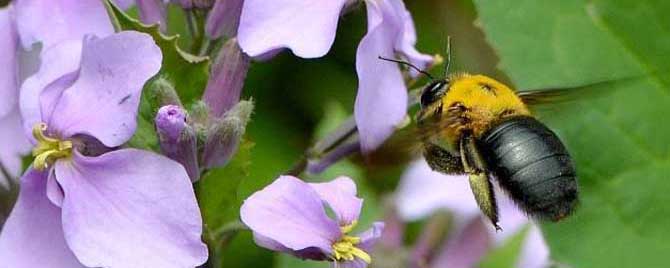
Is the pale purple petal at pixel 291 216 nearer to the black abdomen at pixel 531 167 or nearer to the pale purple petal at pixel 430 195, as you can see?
the black abdomen at pixel 531 167

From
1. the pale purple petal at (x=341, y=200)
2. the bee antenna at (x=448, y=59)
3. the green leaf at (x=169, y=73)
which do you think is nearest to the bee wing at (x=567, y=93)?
the bee antenna at (x=448, y=59)

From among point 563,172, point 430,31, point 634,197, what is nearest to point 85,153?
point 563,172

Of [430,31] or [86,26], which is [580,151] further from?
[430,31]

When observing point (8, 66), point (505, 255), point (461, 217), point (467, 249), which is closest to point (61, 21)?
point (8, 66)

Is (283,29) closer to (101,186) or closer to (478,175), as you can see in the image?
(101,186)

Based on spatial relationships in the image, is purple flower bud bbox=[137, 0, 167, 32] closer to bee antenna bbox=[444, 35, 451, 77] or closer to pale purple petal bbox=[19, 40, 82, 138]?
pale purple petal bbox=[19, 40, 82, 138]

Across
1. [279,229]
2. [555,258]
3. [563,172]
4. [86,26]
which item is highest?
[86,26]

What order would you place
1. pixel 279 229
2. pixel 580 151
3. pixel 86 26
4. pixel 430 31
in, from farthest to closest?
pixel 430 31 < pixel 580 151 < pixel 86 26 < pixel 279 229
